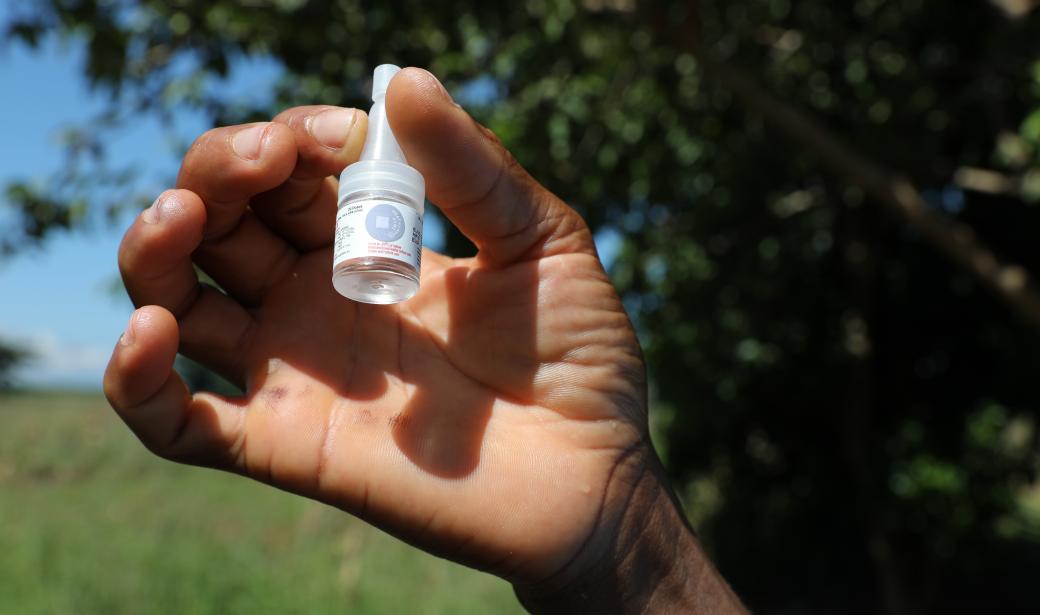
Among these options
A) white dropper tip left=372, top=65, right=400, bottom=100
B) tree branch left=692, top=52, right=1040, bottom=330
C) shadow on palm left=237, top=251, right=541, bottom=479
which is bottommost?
tree branch left=692, top=52, right=1040, bottom=330

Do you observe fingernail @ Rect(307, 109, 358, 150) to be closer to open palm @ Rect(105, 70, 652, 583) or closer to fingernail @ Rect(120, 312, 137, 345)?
open palm @ Rect(105, 70, 652, 583)

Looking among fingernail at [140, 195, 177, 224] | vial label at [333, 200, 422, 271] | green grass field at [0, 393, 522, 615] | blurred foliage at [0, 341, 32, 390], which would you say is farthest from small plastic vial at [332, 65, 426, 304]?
blurred foliage at [0, 341, 32, 390]

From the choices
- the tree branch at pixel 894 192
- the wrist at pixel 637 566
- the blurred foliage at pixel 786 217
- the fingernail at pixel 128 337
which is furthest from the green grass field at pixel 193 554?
the fingernail at pixel 128 337

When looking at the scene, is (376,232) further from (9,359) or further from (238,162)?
(9,359)

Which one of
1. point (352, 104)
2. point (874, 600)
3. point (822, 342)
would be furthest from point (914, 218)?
point (874, 600)

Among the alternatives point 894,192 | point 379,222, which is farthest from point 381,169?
point 894,192
